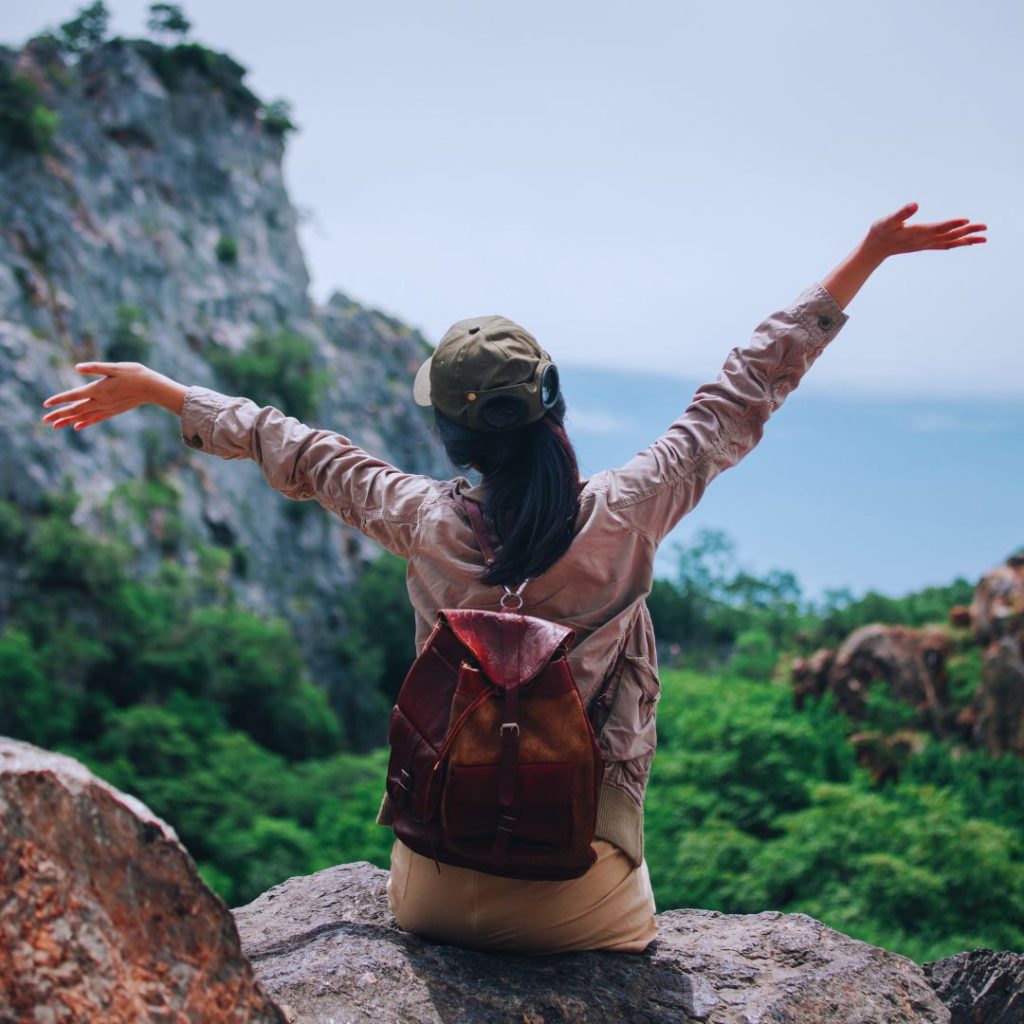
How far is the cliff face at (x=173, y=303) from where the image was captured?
30.6m

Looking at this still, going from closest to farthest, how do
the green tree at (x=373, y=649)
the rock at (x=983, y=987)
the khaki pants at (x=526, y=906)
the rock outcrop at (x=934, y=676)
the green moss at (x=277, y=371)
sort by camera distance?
the khaki pants at (x=526, y=906), the rock at (x=983, y=987), the rock outcrop at (x=934, y=676), the green tree at (x=373, y=649), the green moss at (x=277, y=371)

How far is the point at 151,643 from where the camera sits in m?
29.6

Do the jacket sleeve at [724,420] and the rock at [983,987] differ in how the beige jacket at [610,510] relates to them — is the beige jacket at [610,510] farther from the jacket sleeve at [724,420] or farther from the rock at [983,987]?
the rock at [983,987]

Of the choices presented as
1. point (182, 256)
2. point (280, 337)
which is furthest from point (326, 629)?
point (182, 256)

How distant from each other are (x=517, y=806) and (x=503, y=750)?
A: 0.10 metres

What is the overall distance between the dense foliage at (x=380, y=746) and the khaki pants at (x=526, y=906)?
35.5 ft

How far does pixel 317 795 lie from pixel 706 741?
1189 cm

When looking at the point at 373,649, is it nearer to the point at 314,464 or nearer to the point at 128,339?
the point at 128,339

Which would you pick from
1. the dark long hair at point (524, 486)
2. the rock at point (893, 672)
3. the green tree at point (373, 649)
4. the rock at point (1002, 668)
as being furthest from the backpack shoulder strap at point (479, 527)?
the green tree at point (373, 649)

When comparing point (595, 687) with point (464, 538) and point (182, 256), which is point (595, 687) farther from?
point (182, 256)

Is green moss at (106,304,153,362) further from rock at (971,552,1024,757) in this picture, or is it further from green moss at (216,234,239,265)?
rock at (971,552,1024,757)

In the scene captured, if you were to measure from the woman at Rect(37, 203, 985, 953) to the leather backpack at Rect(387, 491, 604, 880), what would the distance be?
0.59 feet

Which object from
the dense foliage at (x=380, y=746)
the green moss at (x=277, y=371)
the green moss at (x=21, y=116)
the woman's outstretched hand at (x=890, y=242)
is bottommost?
the dense foliage at (x=380, y=746)

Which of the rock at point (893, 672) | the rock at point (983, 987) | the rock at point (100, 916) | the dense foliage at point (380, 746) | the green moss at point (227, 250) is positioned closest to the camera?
the rock at point (100, 916)
